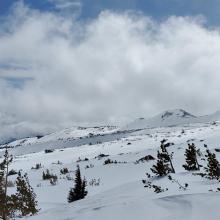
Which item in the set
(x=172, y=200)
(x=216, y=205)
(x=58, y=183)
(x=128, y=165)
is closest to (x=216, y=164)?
(x=172, y=200)

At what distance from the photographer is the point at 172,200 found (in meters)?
6.68

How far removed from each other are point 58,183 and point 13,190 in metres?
2.43

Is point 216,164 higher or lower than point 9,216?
higher

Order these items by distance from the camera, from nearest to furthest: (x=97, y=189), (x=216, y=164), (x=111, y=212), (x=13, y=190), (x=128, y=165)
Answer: (x=111, y=212), (x=216, y=164), (x=97, y=189), (x=13, y=190), (x=128, y=165)

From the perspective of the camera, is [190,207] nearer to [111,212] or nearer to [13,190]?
[111,212]

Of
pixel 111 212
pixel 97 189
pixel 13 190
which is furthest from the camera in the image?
pixel 13 190

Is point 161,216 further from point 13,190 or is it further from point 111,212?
point 13,190

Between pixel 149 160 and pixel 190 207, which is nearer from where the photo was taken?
pixel 190 207

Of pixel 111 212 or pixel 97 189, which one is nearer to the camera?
pixel 111 212

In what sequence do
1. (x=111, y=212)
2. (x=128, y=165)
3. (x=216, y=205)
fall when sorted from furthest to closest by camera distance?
(x=128, y=165) → (x=111, y=212) → (x=216, y=205)

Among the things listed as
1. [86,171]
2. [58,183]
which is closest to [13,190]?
[58,183]

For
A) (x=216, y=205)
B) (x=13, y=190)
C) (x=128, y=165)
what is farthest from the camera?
(x=128, y=165)

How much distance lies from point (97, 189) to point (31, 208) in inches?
216

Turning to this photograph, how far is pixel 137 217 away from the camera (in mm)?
5887
